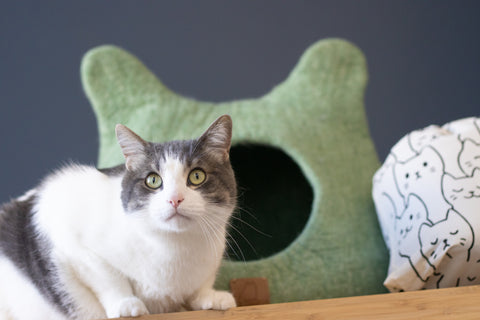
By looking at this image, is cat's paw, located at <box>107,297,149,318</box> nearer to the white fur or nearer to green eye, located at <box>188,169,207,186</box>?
the white fur

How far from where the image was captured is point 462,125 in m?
1.09

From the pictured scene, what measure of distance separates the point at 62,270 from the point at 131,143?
9.5 inches

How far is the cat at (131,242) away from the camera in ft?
2.55

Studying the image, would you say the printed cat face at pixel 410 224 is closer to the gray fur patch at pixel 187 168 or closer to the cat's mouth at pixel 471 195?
the cat's mouth at pixel 471 195

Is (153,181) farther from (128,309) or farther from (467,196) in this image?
(467,196)

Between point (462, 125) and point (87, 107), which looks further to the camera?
point (87, 107)

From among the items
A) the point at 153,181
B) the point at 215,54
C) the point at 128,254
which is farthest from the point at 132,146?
the point at 215,54

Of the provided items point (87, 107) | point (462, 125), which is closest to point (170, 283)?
point (462, 125)

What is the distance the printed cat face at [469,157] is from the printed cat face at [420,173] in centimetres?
4

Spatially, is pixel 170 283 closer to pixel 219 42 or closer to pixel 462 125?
pixel 462 125

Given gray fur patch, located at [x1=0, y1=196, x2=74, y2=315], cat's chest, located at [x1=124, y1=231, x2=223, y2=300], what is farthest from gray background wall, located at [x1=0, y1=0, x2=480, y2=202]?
cat's chest, located at [x1=124, y1=231, x2=223, y2=300]

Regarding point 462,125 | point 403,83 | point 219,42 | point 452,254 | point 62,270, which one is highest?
point 219,42

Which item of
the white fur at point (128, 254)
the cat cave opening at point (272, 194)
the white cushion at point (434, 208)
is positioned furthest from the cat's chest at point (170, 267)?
the cat cave opening at point (272, 194)

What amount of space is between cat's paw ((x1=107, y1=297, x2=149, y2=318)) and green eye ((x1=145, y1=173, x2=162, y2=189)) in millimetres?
181
